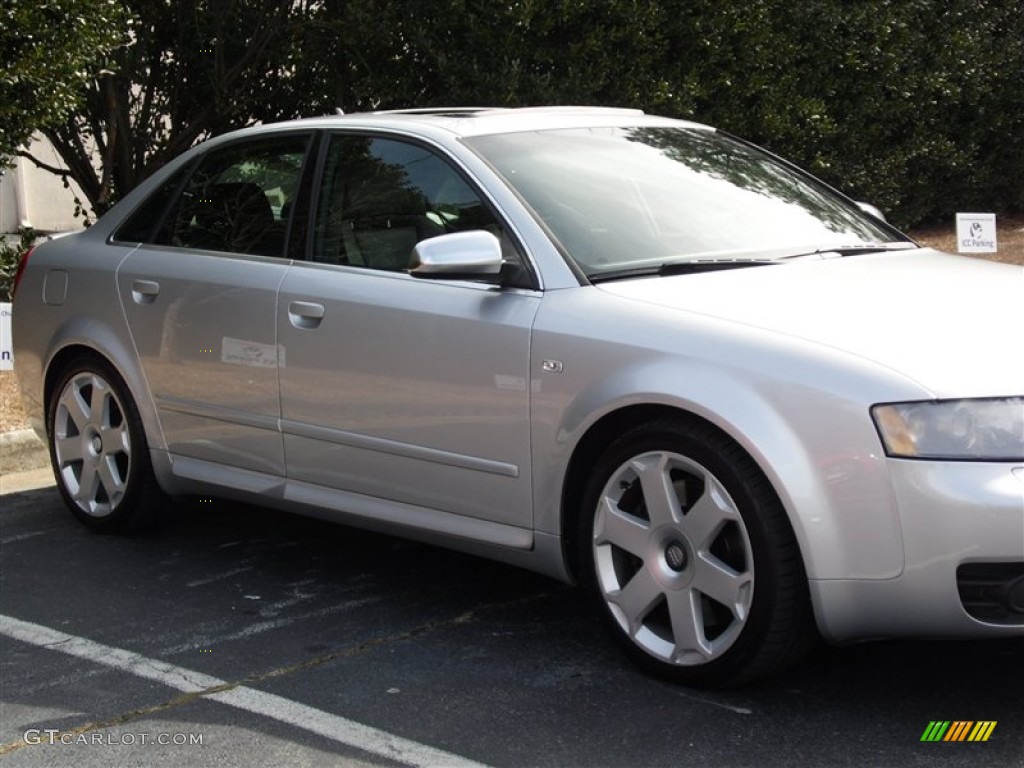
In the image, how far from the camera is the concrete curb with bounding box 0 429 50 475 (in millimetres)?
7520

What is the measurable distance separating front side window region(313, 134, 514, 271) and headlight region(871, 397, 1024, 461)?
5.18 feet

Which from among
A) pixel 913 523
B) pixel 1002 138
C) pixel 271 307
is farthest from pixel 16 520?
pixel 1002 138

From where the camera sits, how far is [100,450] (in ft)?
19.7

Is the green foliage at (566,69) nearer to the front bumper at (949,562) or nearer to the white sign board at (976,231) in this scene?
the white sign board at (976,231)

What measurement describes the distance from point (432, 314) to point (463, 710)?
4.11 ft

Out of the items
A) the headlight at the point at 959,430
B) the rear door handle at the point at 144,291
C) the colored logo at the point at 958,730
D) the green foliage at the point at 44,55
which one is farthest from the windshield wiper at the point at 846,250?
the green foliage at the point at 44,55

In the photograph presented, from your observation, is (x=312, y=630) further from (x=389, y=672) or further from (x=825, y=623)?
(x=825, y=623)

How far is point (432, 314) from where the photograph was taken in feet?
15.2

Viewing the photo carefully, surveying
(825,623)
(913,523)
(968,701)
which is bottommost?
(968,701)

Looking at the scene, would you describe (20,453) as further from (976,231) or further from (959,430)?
(976,231)

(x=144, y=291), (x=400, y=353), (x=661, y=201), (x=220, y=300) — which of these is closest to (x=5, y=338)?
(x=144, y=291)

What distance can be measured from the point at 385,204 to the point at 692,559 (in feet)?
5.86

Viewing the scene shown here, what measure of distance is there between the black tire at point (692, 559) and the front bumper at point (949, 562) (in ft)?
0.52

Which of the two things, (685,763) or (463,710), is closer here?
(685,763)
